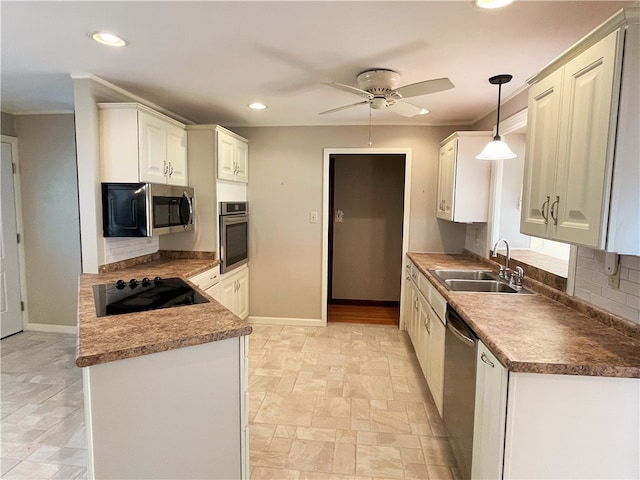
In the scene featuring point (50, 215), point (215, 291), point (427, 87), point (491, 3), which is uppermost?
point (491, 3)

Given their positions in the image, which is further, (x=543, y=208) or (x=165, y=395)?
(x=543, y=208)

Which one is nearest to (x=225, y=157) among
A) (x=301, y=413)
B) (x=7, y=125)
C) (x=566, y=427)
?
(x=7, y=125)

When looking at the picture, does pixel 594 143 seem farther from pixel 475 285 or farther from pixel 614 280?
pixel 475 285

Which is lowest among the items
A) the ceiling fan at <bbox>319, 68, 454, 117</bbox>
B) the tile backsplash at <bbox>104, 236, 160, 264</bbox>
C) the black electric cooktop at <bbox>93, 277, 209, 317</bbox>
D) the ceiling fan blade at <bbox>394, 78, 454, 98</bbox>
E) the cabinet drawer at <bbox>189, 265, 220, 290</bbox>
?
the cabinet drawer at <bbox>189, 265, 220, 290</bbox>

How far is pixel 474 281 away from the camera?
2744mm

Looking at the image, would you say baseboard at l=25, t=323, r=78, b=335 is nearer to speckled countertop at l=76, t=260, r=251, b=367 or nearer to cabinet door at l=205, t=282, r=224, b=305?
cabinet door at l=205, t=282, r=224, b=305

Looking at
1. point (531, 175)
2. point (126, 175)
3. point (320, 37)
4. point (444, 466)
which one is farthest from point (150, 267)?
point (531, 175)

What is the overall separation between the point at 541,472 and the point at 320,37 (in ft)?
7.26

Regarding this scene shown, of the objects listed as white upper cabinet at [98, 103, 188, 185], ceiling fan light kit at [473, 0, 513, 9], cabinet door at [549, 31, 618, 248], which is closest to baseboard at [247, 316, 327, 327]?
white upper cabinet at [98, 103, 188, 185]

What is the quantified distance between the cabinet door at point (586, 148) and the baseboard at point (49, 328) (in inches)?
181

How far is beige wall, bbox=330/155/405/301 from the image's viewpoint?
17.2 feet

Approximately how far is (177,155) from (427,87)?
2.26m

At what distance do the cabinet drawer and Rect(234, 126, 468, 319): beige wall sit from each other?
3.09ft

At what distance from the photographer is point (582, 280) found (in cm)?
192
